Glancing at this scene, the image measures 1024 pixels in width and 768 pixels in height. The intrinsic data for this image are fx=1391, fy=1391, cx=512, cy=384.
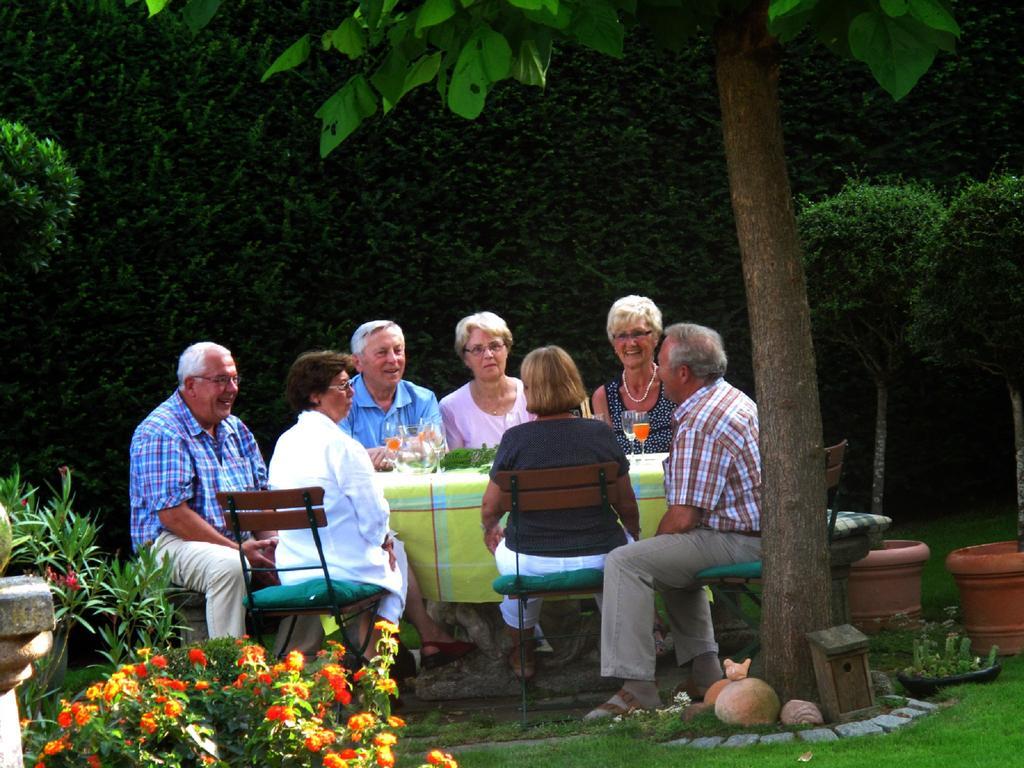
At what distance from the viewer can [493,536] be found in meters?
5.70

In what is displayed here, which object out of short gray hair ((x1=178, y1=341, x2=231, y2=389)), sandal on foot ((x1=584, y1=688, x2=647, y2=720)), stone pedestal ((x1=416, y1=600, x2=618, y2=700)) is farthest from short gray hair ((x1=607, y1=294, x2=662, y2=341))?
sandal on foot ((x1=584, y1=688, x2=647, y2=720))

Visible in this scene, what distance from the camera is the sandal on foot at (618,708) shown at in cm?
520

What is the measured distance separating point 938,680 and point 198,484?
3192 millimetres

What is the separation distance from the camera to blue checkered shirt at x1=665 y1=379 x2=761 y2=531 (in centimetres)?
532

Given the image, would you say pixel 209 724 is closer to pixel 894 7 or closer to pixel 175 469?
pixel 894 7

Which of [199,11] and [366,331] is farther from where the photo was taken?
[366,331]

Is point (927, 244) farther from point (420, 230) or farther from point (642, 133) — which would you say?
point (420, 230)

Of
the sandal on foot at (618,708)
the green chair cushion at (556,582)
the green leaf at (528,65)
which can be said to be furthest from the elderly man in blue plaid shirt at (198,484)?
the green leaf at (528,65)

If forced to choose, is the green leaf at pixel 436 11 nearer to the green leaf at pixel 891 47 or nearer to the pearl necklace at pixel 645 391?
the green leaf at pixel 891 47

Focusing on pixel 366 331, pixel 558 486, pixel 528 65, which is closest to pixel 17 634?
pixel 528 65

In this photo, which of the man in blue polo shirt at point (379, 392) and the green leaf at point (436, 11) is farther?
the man in blue polo shirt at point (379, 392)

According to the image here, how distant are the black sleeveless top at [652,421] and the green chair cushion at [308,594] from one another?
62.9 inches

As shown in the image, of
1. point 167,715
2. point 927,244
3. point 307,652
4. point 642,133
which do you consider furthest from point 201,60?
point 167,715

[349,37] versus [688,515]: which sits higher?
[349,37]
